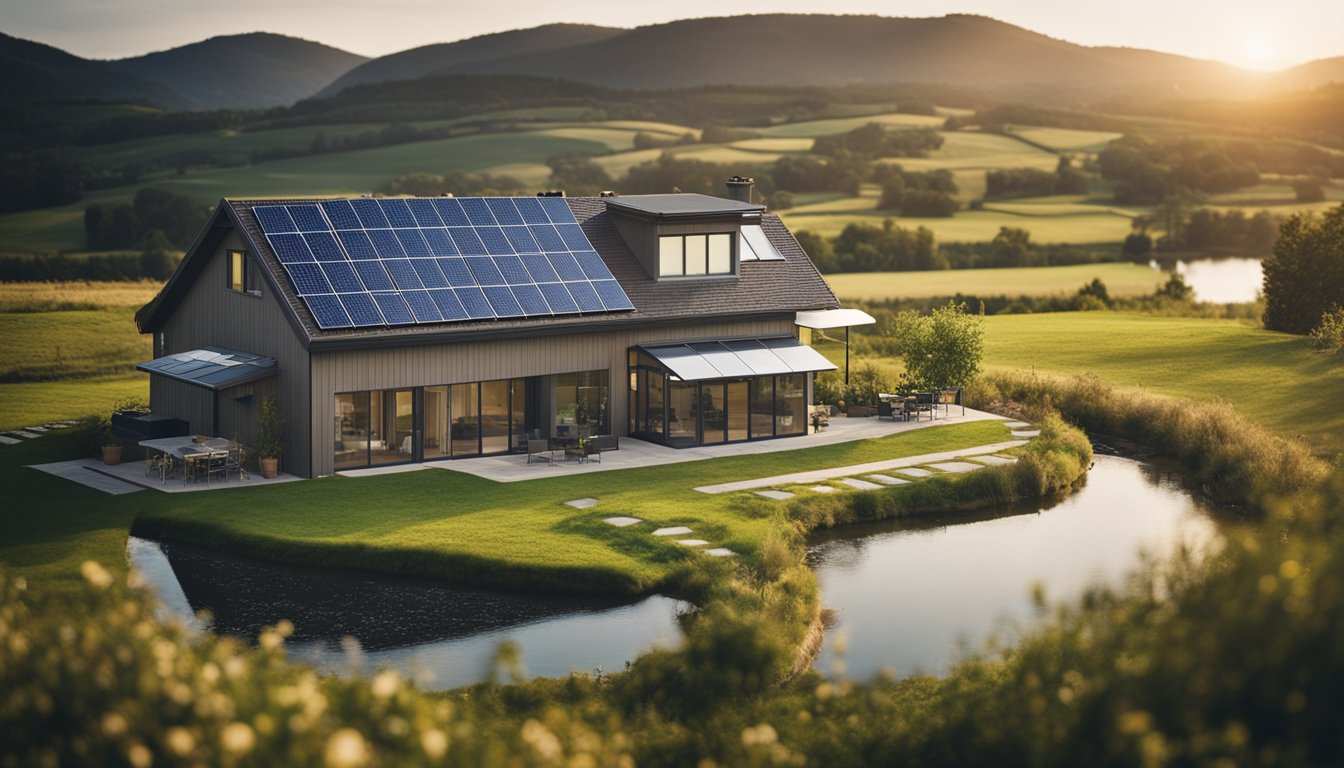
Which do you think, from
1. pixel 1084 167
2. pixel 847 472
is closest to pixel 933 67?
pixel 1084 167

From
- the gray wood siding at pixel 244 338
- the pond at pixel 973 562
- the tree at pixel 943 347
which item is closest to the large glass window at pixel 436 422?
the gray wood siding at pixel 244 338

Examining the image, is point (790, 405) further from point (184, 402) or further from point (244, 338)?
point (184, 402)

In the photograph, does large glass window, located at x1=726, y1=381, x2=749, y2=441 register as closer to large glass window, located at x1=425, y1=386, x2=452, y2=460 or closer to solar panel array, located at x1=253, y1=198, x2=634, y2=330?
solar panel array, located at x1=253, y1=198, x2=634, y2=330

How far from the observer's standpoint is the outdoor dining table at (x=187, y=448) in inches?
1128

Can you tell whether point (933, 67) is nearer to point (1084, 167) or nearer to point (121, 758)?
→ point (1084, 167)

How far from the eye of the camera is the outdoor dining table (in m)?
28.6

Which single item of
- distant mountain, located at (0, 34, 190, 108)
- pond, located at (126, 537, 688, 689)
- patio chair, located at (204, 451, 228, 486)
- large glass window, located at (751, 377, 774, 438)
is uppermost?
distant mountain, located at (0, 34, 190, 108)

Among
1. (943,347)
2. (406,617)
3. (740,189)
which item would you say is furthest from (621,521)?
(943,347)

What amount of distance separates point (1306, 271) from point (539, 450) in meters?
29.1

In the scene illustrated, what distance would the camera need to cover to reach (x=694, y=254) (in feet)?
117

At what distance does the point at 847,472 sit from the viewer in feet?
101

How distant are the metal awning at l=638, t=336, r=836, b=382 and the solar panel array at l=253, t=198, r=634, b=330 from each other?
5.68ft

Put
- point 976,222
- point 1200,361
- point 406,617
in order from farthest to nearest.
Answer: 1. point 976,222
2. point 1200,361
3. point 406,617

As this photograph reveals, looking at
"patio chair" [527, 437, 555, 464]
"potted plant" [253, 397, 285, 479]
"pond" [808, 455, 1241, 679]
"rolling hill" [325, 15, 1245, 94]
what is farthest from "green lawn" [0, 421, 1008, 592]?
"rolling hill" [325, 15, 1245, 94]
